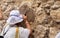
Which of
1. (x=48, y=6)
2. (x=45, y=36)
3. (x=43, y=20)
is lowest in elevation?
(x=45, y=36)

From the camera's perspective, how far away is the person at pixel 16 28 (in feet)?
6.83

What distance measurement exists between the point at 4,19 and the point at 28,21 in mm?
362

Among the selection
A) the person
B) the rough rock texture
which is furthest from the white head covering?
the rough rock texture

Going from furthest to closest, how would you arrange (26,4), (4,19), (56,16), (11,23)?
1. (4,19)
2. (26,4)
3. (11,23)
4. (56,16)

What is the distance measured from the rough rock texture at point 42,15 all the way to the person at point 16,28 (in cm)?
7

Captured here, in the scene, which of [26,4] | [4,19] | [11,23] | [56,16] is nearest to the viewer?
[56,16]

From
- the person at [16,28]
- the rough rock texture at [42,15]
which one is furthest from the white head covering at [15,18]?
the rough rock texture at [42,15]

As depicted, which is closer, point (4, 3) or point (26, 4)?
point (26, 4)

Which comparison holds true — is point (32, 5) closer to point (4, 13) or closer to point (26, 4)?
point (26, 4)

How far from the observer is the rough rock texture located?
1.97 m

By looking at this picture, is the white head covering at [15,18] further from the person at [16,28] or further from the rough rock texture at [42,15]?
the rough rock texture at [42,15]

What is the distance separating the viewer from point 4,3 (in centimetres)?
258

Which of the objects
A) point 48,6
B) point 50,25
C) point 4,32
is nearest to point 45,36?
point 50,25

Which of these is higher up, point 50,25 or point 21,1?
point 21,1
